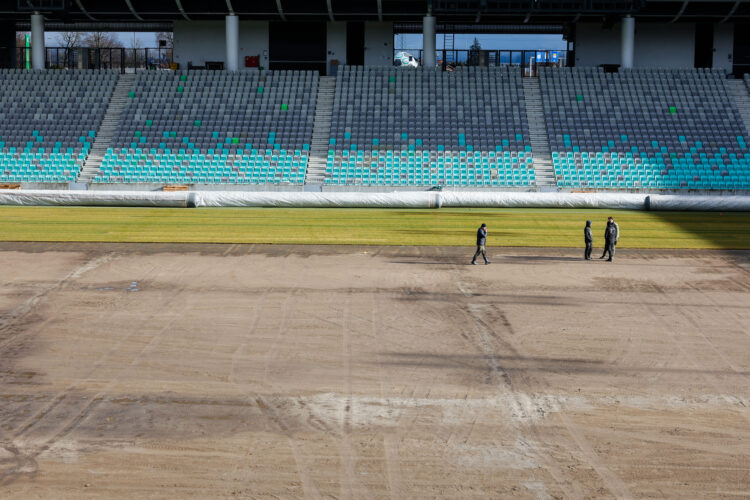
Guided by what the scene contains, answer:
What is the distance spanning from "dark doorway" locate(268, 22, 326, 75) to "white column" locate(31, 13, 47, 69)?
15581mm

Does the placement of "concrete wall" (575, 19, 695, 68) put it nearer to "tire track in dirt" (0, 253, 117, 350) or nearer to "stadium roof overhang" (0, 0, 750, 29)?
"stadium roof overhang" (0, 0, 750, 29)

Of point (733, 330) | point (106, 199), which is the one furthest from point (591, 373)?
point (106, 199)

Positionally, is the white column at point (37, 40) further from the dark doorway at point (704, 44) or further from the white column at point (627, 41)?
the dark doorway at point (704, 44)

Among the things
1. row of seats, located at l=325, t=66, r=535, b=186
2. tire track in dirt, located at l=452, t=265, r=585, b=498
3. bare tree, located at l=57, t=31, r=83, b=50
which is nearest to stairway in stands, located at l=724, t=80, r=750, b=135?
row of seats, located at l=325, t=66, r=535, b=186

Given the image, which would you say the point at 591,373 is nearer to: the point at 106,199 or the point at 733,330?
the point at 733,330

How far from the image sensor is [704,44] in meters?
60.2

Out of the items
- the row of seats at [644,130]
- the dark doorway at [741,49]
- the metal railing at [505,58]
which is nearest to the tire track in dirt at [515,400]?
the row of seats at [644,130]

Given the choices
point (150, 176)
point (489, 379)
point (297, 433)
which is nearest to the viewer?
point (297, 433)

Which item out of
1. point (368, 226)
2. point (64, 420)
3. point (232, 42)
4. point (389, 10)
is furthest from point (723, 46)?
point (64, 420)

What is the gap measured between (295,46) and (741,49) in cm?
3196

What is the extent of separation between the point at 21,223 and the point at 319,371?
2431cm

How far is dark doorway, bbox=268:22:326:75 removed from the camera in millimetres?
Result: 60219

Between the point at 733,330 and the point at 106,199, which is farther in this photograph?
the point at 106,199

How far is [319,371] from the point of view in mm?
16859
